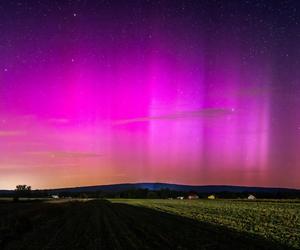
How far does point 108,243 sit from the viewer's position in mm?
19812

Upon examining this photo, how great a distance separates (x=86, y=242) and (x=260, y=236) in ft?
27.1

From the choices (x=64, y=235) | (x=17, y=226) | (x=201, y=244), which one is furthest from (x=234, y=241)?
(x=17, y=226)

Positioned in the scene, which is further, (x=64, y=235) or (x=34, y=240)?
(x=64, y=235)

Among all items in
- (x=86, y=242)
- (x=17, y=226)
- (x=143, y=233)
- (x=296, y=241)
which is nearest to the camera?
(x=296, y=241)

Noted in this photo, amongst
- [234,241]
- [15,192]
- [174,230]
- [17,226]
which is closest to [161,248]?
[234,241]

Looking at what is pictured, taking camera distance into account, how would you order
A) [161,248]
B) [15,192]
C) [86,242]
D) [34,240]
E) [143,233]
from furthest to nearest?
[15,192], [143,233], [34,240], [86,242], [161,248]

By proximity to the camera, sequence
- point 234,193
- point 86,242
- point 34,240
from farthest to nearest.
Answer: point 234,193 < point 34,240 < point 86,242

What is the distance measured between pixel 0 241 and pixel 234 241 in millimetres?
11177

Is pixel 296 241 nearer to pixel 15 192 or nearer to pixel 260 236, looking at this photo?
pixel 260 236

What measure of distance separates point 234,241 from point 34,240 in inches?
394

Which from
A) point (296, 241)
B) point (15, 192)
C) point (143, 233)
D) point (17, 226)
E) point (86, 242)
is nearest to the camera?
point (296, 241)

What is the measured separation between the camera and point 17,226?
2919 cm

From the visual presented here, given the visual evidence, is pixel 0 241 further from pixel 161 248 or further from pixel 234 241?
pixel 234 241

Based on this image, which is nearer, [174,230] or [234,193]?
[174,230]
